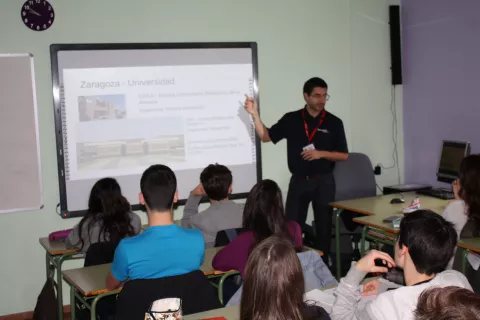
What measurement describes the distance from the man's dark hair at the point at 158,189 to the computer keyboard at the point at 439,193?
317 cm

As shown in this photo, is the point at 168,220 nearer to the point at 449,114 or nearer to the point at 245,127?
the point at 245,127

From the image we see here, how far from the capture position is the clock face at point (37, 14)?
496cm

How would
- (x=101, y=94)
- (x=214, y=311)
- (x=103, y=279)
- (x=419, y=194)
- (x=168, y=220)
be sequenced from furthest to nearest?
(x=419, y=194)
(x=101, y=94)
(x=103, y=279)
(x=168, y=220)
(x=214, y=311)

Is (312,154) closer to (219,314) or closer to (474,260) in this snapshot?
(474,260)

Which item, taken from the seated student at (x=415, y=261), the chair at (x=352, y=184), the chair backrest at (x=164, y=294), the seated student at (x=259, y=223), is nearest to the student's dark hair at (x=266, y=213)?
the seated student at (x=259, y=223)

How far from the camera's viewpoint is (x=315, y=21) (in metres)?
6.18

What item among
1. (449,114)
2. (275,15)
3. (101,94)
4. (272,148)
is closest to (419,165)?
(449,114)

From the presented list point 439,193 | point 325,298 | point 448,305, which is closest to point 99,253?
point 325,298

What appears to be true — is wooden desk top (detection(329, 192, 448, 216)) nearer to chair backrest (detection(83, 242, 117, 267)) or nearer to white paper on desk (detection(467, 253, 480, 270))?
white paper on desk (detection(467, 253, 480, 270))

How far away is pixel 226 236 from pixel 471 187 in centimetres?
164

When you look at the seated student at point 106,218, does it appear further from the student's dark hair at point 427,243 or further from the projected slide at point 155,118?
the student's dark hair at point 427,243

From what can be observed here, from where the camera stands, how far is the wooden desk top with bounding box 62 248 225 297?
337 cm

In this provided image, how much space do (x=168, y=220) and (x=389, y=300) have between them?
1149 millimetres

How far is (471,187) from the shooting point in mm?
4074
